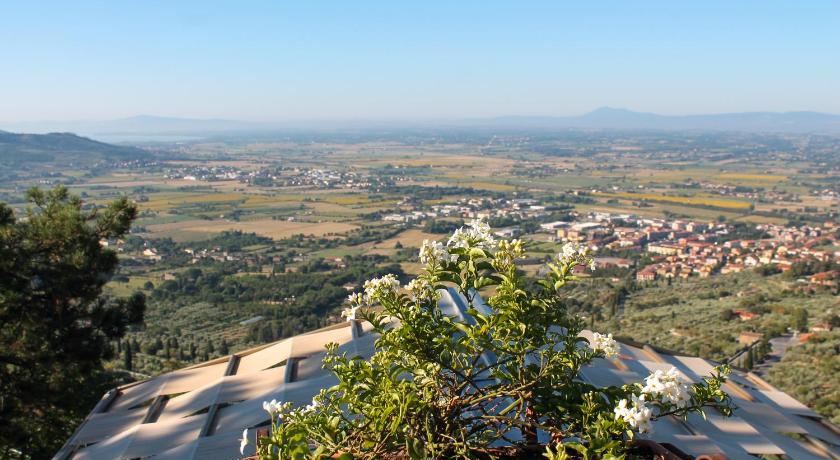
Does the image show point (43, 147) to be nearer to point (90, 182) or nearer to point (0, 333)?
point (90, 182)

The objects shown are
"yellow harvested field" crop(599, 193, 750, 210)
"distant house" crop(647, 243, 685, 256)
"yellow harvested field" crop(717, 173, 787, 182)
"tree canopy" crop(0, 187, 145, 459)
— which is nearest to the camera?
"tree canopy" crop(0, 187, 145, 459)

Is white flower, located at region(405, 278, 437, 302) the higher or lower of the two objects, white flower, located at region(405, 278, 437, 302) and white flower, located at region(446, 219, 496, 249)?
the lower

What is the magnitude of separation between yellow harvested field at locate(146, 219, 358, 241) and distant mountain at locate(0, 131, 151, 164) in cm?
4864

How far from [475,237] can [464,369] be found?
409mm

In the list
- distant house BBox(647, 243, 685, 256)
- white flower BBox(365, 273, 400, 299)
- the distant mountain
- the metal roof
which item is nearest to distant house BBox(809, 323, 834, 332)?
the metal roof

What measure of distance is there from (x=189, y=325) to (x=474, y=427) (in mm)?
27680

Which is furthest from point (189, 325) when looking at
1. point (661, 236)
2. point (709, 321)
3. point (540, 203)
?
point (540, 203)

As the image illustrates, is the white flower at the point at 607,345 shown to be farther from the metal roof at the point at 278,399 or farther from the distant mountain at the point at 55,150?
the distant mountain at the point at 55,150

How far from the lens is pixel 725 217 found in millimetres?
58469

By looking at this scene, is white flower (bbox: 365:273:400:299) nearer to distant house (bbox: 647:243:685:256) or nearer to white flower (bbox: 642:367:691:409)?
white flower (bbox: 642:367:691:409)

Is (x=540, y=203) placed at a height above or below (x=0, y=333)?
below

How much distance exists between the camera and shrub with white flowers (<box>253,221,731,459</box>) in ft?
5.55

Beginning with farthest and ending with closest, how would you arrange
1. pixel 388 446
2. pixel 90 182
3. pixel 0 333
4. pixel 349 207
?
pixel 90 182 < pixel 349 207 < pixel 0 333 < pixel 388 446

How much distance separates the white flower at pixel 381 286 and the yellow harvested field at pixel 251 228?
49.0 meters
